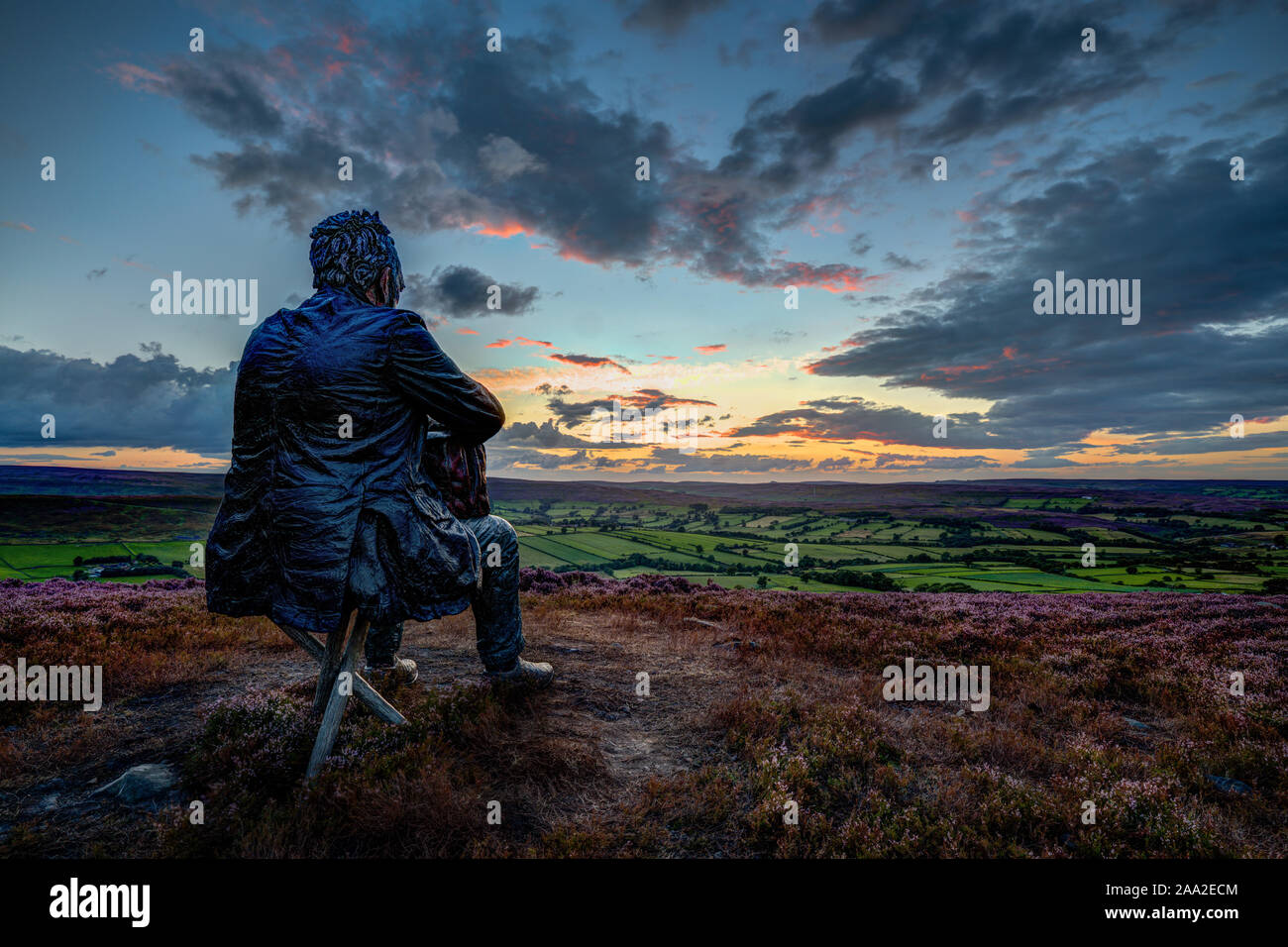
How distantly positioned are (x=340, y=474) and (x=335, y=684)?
1836 millimetres

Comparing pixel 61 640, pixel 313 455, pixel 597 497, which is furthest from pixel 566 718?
pixel 597 497

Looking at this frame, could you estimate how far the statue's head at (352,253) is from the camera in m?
4.06

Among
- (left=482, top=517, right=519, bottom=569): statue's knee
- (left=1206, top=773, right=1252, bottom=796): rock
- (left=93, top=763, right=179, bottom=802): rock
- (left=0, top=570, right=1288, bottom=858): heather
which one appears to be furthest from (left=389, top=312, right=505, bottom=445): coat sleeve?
(left=1206, top=773, right=1252, bottom=796): rock

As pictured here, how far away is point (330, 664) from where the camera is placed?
4152 mm

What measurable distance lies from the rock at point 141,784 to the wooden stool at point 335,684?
3.22 feet

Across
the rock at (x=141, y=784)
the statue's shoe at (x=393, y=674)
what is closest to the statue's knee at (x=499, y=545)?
the statue's shoe at (x=393, y=674)

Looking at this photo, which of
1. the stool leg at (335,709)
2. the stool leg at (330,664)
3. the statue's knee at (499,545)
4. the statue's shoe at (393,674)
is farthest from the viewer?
the statue's shoe at (393,674)

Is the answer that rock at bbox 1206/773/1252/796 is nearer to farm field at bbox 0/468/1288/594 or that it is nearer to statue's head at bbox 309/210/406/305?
statue's head at bbox 309/210/406/305

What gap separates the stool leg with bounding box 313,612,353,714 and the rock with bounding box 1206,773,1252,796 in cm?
755

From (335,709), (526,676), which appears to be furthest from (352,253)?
(526,676)

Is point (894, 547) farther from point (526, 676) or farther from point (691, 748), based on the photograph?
point (526, 676)

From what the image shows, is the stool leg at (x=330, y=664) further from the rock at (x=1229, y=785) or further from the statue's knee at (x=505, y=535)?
the rock at (x=1229, y=785)

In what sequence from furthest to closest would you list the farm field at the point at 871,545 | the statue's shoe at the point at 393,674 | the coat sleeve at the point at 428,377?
the farm field at the point at 871,545 < the statue's shoe at the point at 393,674 < the coat sleeve at the point at 428,377
